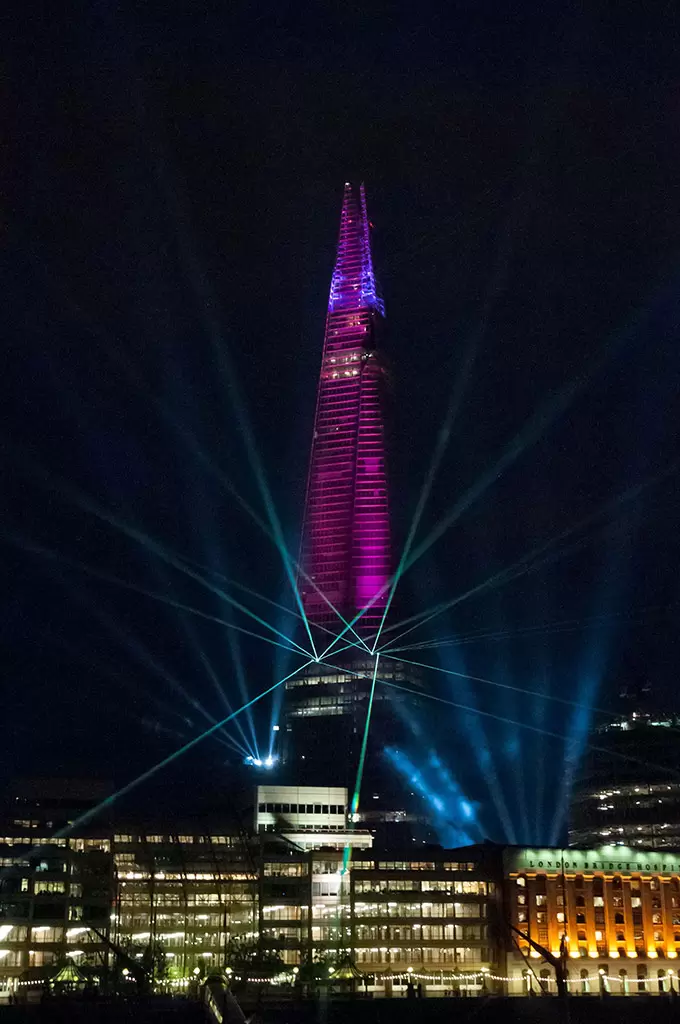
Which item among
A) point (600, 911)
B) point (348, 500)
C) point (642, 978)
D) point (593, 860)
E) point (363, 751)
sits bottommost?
point (642, 978)

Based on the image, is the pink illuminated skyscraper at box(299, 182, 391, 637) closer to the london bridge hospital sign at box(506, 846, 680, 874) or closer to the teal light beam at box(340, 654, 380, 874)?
the teal light beam at box(340, 654, 380, 874)

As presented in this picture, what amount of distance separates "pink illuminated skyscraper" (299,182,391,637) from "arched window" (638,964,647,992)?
81997 millimetres

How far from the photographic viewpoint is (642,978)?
104 m

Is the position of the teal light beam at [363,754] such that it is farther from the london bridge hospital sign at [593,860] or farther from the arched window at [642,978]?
the arched window at [642,978]

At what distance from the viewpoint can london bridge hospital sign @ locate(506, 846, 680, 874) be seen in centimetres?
10850

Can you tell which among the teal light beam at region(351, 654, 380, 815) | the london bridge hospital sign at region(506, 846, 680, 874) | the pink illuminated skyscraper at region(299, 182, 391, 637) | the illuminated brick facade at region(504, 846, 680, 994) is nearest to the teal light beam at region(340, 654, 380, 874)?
the teal light beam at region(351, 654, 380, 815)

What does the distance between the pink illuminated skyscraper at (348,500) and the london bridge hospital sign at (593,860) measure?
7476 centimetres

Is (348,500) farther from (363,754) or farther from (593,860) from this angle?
(593,860)

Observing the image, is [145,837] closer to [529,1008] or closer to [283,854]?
[283,854]

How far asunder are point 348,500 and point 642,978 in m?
95.8

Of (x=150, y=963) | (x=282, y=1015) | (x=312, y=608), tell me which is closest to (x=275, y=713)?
(x=312, y=608)

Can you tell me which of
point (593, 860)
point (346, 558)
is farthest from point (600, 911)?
point (346, 558)

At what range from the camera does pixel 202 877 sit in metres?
106

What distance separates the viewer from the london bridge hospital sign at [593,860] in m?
108
